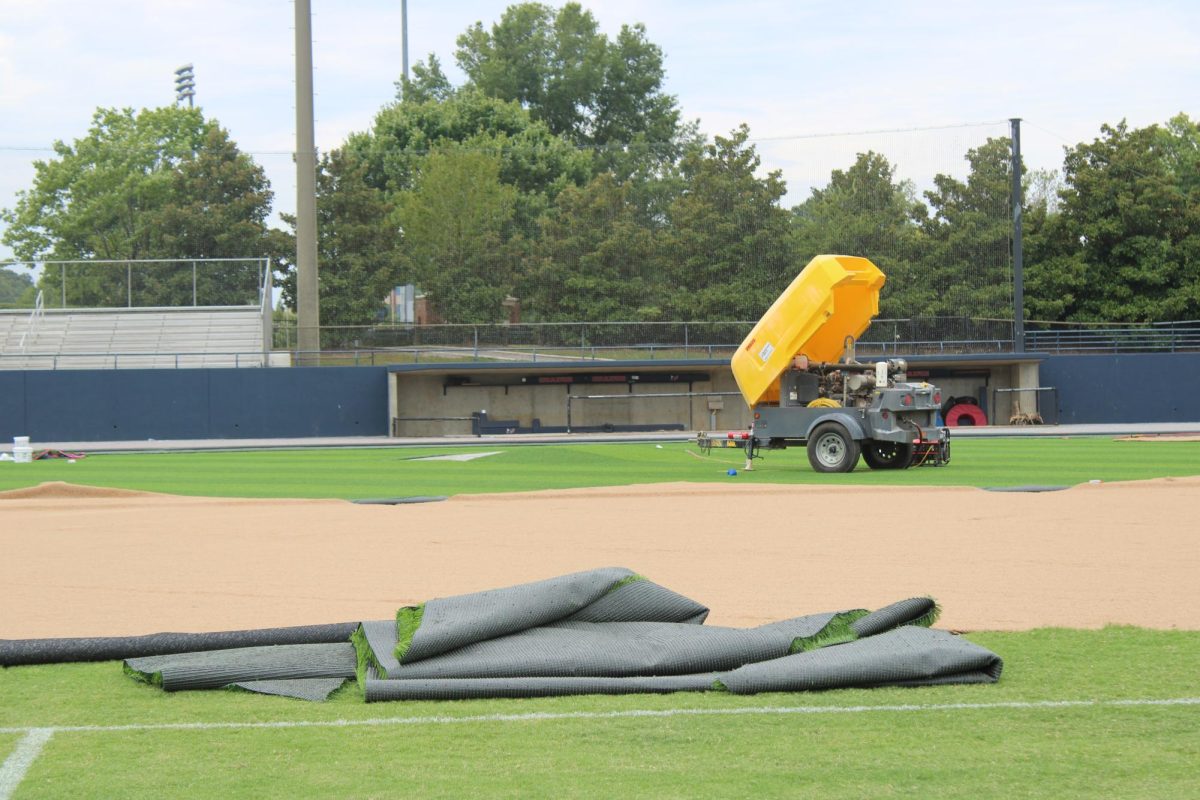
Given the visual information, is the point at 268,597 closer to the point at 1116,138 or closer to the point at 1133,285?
the point at 1133,285

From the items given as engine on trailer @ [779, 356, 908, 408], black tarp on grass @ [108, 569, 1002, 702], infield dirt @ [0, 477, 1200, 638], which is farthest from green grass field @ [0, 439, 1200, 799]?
engine on trailer @ [779, 356, 908, 408]

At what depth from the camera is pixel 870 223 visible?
2112 inches

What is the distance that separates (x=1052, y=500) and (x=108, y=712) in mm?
11899

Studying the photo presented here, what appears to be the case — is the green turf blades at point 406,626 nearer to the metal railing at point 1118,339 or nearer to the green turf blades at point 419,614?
the green turf blades at point 419,614

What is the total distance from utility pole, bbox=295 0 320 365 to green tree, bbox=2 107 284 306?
2182 mm

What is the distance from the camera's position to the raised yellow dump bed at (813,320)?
71.8 ft

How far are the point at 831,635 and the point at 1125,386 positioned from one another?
43.1 m

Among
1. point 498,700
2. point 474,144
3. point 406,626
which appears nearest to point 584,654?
point 498,700

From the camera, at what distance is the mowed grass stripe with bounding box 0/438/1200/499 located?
1997 centimetres

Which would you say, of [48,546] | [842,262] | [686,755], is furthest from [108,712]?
[842,262]

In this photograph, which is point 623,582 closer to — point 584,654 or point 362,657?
point 584,654

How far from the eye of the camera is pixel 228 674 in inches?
243

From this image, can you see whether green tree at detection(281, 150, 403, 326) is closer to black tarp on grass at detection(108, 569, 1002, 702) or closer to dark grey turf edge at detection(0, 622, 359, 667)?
dark grey turf edge at detection(0, 622, 359, 667)

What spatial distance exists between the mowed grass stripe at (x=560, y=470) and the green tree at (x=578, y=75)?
61.8 metres
